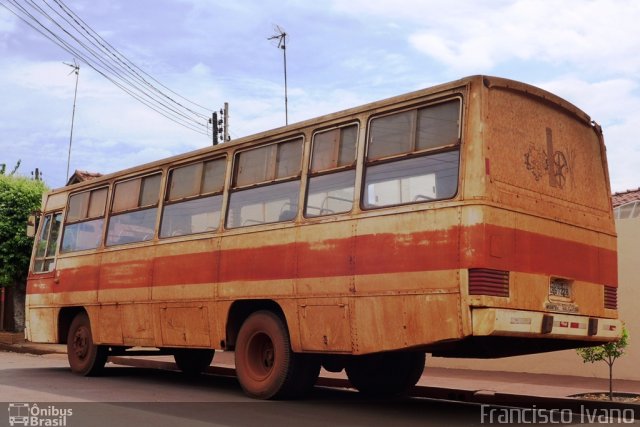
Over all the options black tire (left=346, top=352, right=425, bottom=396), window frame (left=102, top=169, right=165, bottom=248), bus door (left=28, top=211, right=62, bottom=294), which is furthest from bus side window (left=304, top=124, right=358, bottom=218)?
bus door (left=28, top=211, right=62, bottom=294)

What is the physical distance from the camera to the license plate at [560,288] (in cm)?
781

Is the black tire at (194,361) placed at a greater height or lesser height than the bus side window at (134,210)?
lesser

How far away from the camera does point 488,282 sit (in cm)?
711

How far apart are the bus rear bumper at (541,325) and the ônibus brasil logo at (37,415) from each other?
13.4 feet

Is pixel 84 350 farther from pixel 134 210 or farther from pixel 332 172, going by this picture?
pixel 332 172

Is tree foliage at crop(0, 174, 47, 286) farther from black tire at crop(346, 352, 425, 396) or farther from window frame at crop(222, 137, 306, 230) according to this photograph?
black tire at crop(346, 352, 425, 396)

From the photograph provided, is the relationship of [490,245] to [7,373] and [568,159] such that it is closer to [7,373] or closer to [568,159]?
[568,159]

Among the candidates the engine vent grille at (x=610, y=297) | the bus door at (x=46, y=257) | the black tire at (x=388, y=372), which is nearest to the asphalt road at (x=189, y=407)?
the black tire at (x=388, y=372)

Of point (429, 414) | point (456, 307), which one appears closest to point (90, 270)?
point (429, 414)

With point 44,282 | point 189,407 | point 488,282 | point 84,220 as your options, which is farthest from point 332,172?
point 44,282

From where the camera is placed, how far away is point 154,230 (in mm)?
11477

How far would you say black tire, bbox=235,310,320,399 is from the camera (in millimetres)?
9086

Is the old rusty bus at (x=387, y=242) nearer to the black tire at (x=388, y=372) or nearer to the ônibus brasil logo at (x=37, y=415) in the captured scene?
the black tire at (x=388, y=372)

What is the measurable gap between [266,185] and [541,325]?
3892mm
